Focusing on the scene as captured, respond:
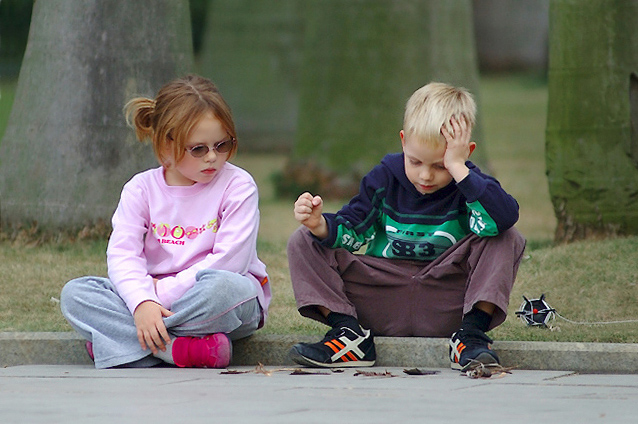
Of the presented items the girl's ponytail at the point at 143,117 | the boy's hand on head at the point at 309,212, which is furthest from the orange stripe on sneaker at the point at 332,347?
the girl's ponytail at the point at 143,117

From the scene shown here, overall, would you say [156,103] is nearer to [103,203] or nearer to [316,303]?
[316,303]

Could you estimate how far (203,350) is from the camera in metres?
4.58

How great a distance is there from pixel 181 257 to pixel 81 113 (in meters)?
3.10

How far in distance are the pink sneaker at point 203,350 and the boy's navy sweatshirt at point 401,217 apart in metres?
0.57

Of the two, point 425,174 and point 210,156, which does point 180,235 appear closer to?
point 210,156

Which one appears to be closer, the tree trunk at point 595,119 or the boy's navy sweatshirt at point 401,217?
the boy's navy sweatshirt at point 401,217

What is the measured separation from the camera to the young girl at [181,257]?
4570 mm

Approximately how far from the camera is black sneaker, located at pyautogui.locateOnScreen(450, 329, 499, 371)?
4281mm

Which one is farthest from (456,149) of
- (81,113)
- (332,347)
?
(81,113)

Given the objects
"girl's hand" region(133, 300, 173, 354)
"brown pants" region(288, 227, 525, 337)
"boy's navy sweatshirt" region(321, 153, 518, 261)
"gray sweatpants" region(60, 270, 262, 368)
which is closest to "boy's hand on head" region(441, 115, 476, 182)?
"boy's navy sweatshirt" region(321, 153, 518, 261)

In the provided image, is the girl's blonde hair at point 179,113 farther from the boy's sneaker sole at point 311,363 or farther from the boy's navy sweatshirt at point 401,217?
the boy's sneaker sole at point 311,363

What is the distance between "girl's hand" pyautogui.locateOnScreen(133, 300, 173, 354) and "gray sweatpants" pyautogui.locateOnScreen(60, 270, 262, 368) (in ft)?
0.15

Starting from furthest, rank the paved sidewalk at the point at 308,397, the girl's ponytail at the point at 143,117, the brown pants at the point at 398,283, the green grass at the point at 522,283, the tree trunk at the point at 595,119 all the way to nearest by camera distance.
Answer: the tree trunk at the point at 595,119
the green grass at the point at 522,283
the girl's ponytail at the point at 143,117
the brown pants at the point at 398,283
the paved sidewalk at the point at 308,397

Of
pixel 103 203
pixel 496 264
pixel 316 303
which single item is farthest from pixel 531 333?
pixel 103 203
